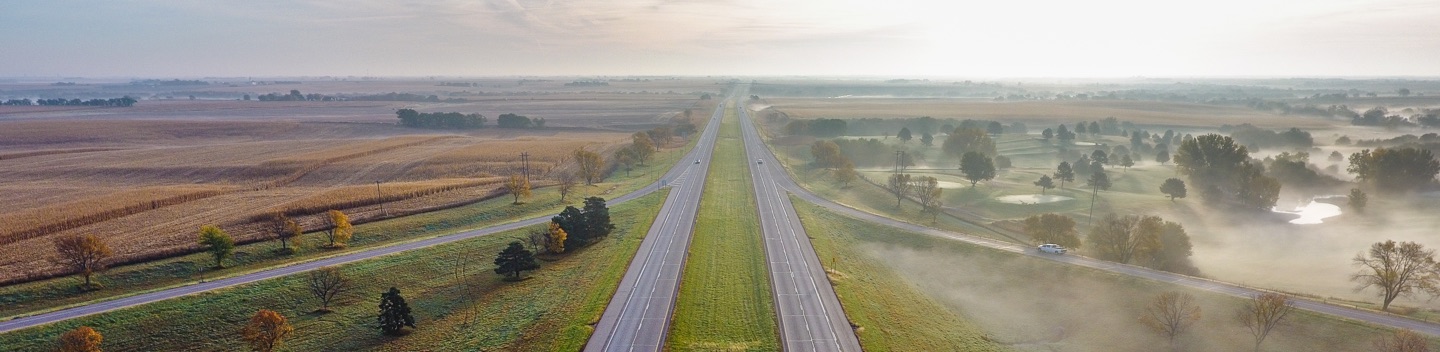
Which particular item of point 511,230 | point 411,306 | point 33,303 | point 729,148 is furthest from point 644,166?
point 33,303

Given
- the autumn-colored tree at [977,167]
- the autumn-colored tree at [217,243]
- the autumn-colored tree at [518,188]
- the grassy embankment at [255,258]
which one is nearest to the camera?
the grassy embankment at [255,258]

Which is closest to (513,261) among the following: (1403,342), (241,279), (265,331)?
(265,331)

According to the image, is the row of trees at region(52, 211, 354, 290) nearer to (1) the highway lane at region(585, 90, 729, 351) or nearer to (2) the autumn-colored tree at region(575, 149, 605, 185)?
(1) the highway lane at region(585, 90, 729, 351)

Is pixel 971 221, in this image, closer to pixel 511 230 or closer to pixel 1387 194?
pixel 511 230

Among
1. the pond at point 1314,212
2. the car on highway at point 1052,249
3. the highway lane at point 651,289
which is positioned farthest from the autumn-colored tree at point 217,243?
the pond at point 1314,212

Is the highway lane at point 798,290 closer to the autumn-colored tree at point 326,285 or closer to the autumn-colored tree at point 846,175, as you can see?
the autumn-colored tree at point 846,175

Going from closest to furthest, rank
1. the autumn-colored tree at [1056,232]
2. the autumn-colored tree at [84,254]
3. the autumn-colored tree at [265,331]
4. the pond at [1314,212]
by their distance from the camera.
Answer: the autumn-colored tree at [265,331] → the autumn-colored tree at [84,254] → the autumn-colored tree at [1056,232] → the pond at [1314,212]

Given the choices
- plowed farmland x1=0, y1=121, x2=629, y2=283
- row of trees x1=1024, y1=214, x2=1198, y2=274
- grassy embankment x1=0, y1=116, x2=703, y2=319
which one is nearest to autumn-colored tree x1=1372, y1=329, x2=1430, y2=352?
row of trees x1=1024, y1=214, x2=1198, y2=274
